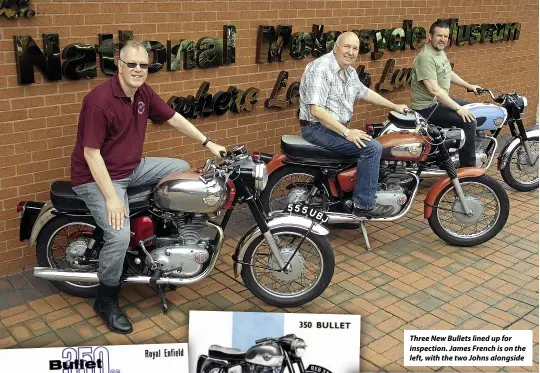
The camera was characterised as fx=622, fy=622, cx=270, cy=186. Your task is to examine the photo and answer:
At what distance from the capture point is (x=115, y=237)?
13.1ft

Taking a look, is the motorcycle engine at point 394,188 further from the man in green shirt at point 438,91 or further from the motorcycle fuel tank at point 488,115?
the motorcycle fuel tank at point 488,115

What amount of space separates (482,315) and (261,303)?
160 cm

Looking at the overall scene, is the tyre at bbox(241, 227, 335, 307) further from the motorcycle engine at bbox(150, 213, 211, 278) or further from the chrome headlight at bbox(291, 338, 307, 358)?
the chrome headlight at bbox(291, 338, 307, 358)

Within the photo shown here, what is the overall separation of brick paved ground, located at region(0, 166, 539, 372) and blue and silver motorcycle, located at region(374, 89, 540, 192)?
1.23 meters

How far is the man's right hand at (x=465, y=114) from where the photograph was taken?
243 inches

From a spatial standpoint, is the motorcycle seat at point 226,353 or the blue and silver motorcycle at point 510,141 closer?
the motorcycle seat at point 226,353

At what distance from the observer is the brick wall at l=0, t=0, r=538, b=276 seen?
4.58 meters

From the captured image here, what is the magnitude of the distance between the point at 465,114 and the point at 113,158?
3.69m

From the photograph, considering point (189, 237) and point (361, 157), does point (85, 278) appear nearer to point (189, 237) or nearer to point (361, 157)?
point (189, 237)

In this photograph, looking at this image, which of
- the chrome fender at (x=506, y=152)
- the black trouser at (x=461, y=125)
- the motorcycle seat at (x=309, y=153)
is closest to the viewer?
the motorcycle seat at (x=309, y=153)

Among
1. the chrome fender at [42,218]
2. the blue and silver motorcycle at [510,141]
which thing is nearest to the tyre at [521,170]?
the blue and silver motorcycle at [510,141]

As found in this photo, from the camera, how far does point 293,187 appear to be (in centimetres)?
561

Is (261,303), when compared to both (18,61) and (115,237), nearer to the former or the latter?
(115,237)

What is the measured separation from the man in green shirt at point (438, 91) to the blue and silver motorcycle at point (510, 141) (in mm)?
265
